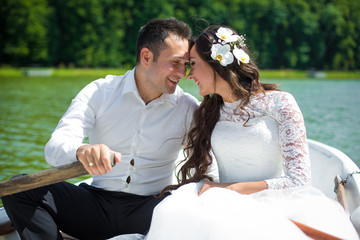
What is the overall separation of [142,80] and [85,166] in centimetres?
95

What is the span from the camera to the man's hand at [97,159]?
157 cm

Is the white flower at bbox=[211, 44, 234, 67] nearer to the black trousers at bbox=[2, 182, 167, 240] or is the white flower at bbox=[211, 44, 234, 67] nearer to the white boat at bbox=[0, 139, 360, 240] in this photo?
the black trousers at bbox=[2, 182, 167, 240]

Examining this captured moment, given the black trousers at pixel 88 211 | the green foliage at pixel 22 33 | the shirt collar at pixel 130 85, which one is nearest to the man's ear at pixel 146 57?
the shirt collar at pixel 130 85

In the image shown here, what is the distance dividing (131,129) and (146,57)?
46 cm

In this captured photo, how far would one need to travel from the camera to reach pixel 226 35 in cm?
225

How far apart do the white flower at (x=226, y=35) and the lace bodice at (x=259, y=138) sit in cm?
34

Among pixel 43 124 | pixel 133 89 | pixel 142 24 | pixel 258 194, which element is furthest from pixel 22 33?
pixel 258 194

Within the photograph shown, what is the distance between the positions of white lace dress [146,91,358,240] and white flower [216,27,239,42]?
35cm

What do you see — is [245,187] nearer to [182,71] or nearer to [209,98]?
[209,98]

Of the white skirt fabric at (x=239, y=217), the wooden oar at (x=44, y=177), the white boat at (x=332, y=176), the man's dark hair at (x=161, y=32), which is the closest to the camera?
the white skirt fabric at (x=239, y=217)

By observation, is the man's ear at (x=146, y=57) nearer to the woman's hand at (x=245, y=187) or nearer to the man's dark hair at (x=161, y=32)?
the man's dark hair at (x=161, y=32)

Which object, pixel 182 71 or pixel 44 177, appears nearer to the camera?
pixel 44 177

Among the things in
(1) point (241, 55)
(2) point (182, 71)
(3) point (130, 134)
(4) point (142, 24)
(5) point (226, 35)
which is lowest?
(4) point (142, 24)

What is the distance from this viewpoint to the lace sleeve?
1.97 metres
